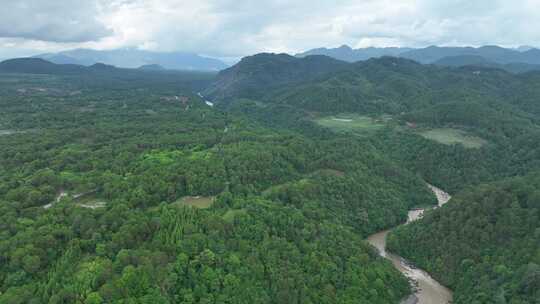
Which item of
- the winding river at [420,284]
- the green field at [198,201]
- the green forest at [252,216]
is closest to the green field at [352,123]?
the green forest at [252,216]

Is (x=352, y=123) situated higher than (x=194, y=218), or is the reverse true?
(x=352, y=123)

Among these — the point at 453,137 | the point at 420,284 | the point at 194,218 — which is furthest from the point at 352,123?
the point at 194,218

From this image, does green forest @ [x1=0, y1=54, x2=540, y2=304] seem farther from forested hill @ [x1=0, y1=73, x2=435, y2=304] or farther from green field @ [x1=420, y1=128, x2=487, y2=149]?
green field @ [x1=420, y1=128, x2=487, y2=149]

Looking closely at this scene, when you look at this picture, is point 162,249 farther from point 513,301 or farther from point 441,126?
point 441,126

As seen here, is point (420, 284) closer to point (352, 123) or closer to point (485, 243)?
point (485, 243)

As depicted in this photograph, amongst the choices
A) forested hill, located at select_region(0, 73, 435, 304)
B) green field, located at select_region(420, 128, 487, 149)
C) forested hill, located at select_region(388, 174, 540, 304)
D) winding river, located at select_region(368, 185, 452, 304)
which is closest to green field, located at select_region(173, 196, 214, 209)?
forested hill, located at select_region(0, 73, 435, 304)

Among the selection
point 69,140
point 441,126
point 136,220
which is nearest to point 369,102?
point 441,126
